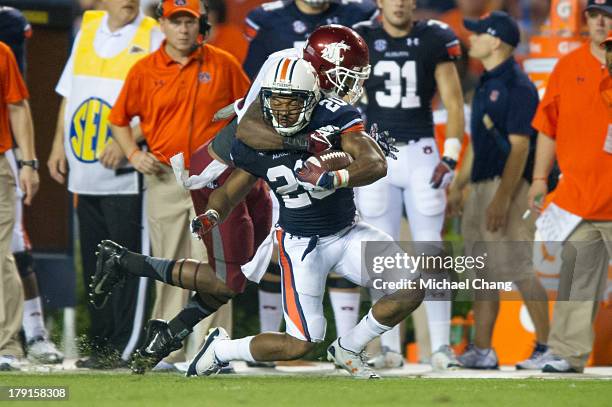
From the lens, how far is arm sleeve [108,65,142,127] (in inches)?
330

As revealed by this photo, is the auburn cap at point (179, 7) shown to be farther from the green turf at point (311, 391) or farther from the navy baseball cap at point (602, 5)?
the navy baseball cap at point (602, 5)

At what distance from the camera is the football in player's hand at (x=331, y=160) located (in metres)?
6.67

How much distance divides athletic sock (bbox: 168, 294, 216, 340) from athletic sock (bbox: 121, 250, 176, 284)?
0.65 ft

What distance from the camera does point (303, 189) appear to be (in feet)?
23.4

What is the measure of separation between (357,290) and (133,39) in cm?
199

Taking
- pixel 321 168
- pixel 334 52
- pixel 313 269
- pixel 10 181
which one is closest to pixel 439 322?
pixel 313 269

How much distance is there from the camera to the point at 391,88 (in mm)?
8656

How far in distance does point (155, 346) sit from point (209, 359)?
1.21 feet

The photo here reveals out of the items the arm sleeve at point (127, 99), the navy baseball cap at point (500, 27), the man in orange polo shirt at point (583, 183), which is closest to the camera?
the man in orange polo shirt at point (583, 183)

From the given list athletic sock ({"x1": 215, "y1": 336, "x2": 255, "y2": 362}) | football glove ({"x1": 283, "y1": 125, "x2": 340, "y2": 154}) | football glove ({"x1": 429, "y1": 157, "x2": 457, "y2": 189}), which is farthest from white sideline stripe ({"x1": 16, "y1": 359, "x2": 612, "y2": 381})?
football glove ({"x1": 283, "y1": 125, "x2": 340, "y2": 154})

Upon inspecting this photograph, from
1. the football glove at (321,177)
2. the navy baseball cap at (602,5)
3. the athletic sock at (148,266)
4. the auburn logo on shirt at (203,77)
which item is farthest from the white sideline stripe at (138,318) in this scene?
the navy baseball cap at (602,5)

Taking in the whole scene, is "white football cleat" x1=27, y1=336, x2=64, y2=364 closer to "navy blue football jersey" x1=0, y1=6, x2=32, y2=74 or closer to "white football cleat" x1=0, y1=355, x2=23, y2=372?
"white football cleat" x1=0, y1=355, x2=23, y2=372

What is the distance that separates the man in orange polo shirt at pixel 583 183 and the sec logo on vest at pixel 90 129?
2584mm

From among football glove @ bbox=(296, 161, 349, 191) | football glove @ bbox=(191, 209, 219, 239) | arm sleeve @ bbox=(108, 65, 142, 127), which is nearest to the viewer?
football glove @ bbox=(296, 161, 349, 191)
